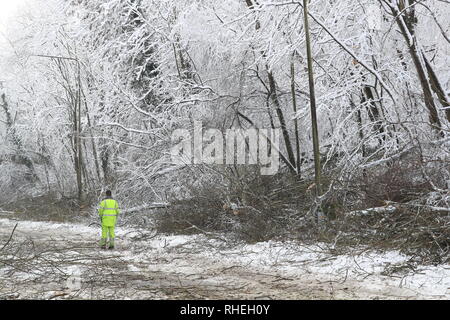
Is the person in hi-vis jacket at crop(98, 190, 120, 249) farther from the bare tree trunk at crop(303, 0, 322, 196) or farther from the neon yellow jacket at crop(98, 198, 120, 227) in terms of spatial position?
the bare tree trunk at crop(303, 0, 322, 196)

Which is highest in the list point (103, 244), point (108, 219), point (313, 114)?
point (313, 114)

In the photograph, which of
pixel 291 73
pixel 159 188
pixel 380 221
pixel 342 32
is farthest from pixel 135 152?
pixel 380 221

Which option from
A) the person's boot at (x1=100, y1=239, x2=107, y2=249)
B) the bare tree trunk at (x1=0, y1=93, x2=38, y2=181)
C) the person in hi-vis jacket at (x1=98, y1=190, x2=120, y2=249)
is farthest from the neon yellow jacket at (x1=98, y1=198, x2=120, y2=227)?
the bare tree trunk at (x1=0, y1=93, x2=38, y2=181)

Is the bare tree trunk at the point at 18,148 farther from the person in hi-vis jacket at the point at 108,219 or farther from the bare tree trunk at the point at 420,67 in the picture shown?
the bare tree trunk at the point at 420,67

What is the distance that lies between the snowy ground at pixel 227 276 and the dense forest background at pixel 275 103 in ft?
2.68

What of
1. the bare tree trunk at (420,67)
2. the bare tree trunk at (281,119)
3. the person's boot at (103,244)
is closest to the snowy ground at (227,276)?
the person's boot at (103,244)

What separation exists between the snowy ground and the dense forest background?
0.82 m

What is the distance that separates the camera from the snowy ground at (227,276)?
5984 mm

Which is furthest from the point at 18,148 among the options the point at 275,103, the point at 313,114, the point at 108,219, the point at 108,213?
the point at 313,114

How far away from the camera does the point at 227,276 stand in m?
7.25

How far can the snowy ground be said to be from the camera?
5.98 metres

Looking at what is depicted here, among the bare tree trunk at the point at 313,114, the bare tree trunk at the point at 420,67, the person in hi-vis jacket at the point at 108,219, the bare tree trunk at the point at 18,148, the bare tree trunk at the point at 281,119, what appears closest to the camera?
the bare tree trunk at the point at 420,67

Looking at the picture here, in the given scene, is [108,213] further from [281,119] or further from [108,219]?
[281,119]

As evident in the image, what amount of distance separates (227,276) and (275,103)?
6522mm
